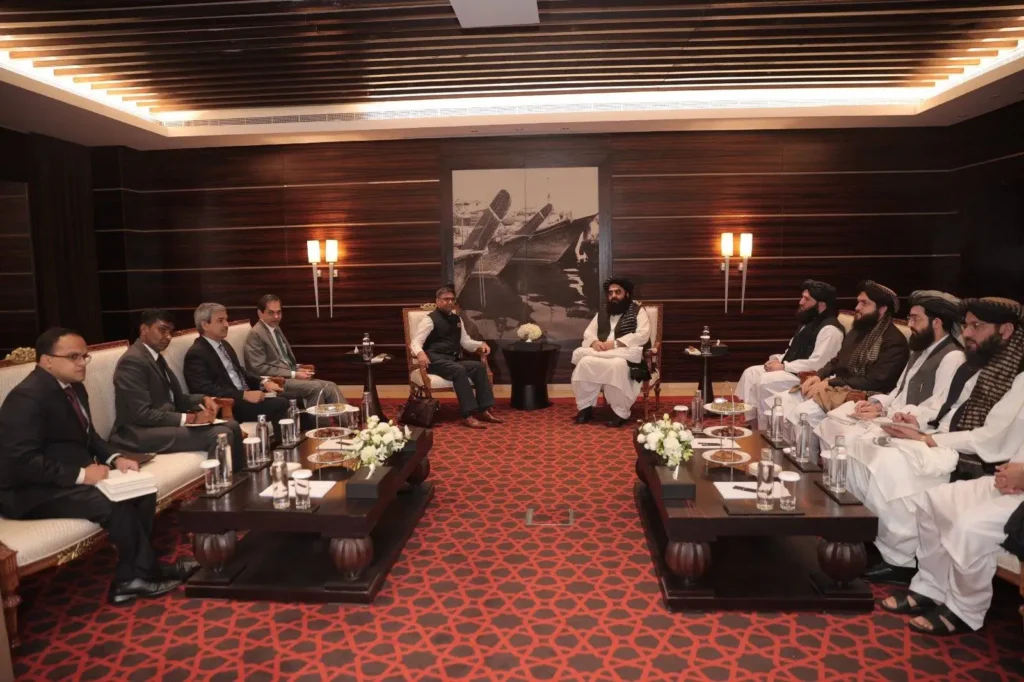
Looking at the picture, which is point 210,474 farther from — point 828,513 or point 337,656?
point 828,513

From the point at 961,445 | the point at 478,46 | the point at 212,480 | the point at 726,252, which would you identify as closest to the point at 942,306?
the point at 961,445

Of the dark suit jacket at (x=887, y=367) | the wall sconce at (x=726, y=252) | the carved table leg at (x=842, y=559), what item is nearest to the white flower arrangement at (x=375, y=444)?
the carved table leg at (x=842, y=559)

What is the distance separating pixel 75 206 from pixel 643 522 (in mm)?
7225

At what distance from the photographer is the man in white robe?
5.27 m

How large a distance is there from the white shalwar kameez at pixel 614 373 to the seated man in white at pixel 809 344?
3.98 ft

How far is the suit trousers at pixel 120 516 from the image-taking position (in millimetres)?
3449

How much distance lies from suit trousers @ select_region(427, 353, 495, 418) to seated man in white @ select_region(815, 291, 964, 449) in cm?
330

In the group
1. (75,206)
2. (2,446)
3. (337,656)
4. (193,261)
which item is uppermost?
(75,206)

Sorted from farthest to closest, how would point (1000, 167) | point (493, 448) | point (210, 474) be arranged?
point (1000, 167), point (493, 448), point (210, 474)

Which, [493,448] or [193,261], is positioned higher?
[193,261]

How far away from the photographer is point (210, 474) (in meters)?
3.87

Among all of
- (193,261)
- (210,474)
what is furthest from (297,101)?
(210,474)

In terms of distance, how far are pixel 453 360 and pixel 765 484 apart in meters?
4.29

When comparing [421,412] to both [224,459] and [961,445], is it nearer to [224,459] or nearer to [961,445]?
[224,459]
